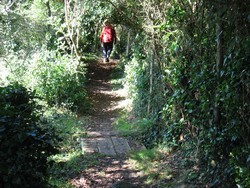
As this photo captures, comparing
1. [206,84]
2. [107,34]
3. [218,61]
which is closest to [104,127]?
[206,84]

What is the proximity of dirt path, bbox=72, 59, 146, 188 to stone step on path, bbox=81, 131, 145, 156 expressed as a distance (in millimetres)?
182

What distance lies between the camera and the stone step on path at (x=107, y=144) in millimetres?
6811

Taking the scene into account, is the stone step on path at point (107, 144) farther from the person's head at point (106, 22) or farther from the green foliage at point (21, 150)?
the person's head at point (106, 22)

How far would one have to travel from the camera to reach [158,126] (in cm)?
708

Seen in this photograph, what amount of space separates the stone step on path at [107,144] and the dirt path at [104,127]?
0.18m

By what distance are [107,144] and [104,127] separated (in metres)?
1.75

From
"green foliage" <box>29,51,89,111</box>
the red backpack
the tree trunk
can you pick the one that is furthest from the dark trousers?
the tree trunk

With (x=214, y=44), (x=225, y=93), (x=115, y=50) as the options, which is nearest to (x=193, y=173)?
(x=225, y=93)

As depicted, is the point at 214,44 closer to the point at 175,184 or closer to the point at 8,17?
the point at 175,184

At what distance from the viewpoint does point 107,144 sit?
722 centimetres

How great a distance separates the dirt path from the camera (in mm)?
5453

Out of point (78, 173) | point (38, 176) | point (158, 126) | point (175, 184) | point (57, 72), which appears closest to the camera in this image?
point (38, 176)

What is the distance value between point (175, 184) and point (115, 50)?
16131mm

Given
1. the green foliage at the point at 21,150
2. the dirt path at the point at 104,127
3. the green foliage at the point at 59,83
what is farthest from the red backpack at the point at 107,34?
the green foliage at the point at 21,150
